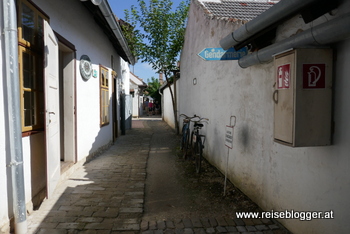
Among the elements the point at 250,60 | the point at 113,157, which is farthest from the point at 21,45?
the point at 113,157

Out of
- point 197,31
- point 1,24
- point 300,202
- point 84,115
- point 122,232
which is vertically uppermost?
point 197,31

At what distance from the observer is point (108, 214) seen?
11.3 ft

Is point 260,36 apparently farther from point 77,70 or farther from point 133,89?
point 133,89

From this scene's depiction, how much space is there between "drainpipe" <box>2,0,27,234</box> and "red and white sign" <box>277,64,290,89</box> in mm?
2649

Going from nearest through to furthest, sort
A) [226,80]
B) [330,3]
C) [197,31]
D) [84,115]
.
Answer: [330,3] < [226,80] < [84,115] < [197,31]

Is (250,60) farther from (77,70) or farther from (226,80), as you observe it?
(77,70)

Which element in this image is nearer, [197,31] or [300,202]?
[300,202]

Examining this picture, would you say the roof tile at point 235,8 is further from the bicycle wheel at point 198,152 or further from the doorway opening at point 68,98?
the doorway opening at point 68,98

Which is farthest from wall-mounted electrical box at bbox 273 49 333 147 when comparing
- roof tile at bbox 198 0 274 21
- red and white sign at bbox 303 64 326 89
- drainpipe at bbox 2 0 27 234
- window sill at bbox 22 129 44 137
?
roof tile at bbox 198 0 274 21

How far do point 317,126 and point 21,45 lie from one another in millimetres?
3328

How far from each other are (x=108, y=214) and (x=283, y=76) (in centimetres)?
267

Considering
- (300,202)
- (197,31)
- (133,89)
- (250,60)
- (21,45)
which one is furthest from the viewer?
(133,89)

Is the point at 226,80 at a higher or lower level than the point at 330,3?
lower

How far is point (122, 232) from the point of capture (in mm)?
2990
